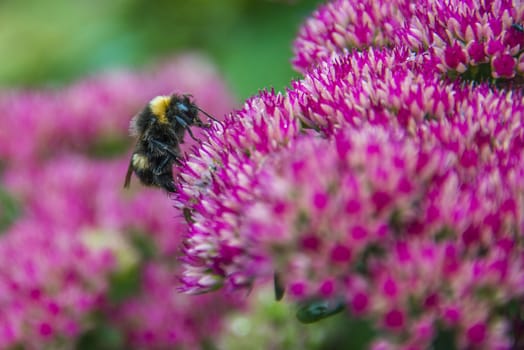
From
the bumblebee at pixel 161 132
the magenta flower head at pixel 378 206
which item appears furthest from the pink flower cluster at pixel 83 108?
the magenta flower head at pixel 378 206

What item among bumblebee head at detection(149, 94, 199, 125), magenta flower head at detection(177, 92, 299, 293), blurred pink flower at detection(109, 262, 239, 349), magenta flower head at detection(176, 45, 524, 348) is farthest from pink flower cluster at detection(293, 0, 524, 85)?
blurred pink flower at detection(109, 262, 239, 349)

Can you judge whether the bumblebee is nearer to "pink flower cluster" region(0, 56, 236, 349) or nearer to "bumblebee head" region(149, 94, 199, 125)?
"bumblebee head" region(149, 94, 199, 125)

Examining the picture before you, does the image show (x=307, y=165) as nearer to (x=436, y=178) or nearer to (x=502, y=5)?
(x=436, y=178)

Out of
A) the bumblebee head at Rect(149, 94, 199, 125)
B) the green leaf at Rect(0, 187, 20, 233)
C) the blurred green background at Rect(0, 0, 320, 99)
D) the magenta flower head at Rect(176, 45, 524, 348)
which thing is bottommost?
the magenta flower head at Rect(176, 45, 524, 348)

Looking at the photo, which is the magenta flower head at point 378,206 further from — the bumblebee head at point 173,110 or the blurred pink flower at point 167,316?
the blurred pink flower at point 167,316

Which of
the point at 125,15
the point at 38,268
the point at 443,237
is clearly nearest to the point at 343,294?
the point at 443,237

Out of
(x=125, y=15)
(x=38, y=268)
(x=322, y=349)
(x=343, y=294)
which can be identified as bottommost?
(x=343, y=294)
